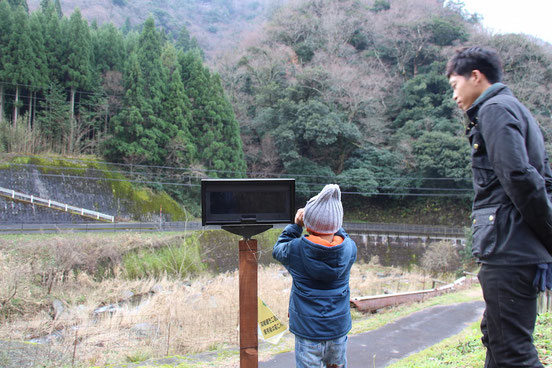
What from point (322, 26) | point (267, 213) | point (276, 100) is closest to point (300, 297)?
point (267, 213)

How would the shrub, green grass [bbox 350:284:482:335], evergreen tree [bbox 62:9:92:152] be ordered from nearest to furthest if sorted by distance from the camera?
green grass [bbox 350:284:482:335]
the shrub
evergreen tree [bbox 62:9:92:152]

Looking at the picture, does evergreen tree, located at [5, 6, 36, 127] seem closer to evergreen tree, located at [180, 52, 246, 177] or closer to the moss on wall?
the moss on wall

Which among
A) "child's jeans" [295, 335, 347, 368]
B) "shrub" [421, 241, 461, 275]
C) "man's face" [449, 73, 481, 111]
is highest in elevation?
"man's face" [449, 73, 481, 111]

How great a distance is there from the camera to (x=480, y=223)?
1.58 metres

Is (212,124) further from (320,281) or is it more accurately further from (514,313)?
(514,313)

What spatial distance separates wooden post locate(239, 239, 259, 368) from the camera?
221 cm

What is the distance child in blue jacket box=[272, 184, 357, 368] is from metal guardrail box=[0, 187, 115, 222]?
618 inches

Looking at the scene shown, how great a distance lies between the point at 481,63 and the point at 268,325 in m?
1.72

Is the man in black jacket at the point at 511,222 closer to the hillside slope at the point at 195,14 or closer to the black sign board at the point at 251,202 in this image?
the black sign board at the point at 251,202

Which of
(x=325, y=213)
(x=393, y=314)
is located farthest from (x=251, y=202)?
(x=393, y=314)

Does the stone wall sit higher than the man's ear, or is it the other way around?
the man's ear

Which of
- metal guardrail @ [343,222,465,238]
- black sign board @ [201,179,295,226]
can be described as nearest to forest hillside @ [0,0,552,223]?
metal guardrail @ [343,222,465,238]

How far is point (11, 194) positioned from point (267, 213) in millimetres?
15898

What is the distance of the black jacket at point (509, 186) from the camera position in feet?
4.61
